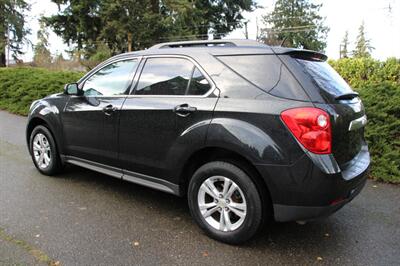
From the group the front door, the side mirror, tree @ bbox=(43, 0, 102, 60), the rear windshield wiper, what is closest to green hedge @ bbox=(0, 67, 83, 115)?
the side mirror

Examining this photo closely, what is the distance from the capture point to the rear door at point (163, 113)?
3.47m

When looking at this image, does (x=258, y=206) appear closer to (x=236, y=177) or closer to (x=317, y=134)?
(x=236, y=177)

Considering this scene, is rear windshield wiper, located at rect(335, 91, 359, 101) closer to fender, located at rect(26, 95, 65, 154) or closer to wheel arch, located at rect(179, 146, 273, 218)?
wheel arch, located at rect(179, 146, 273, 218)

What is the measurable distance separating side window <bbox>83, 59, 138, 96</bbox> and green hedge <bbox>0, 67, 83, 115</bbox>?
21.7 feet

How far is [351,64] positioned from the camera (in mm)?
12203

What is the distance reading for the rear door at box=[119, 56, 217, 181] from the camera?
136 inches

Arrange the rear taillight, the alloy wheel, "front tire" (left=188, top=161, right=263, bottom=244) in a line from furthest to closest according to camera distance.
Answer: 1. the alloy wheel
2. "front tire" (left=188, top=161, right=263, bottom=244)
3. the rear taillight

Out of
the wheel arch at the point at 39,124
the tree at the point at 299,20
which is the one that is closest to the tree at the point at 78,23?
the wheel arch at the point at 39,124

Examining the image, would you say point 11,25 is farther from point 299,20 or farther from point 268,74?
point 299,20

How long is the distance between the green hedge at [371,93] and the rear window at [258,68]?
276 centimetres

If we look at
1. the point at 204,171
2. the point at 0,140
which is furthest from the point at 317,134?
the point at 0,140

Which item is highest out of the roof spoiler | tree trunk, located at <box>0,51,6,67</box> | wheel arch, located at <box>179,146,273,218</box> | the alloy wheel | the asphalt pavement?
tree trunk, located at <box>0,51,6,67</box>

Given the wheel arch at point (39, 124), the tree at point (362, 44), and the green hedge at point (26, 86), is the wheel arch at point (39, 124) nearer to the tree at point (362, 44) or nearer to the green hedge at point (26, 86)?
the green hedge at point (26, 86)

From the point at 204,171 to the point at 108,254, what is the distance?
3.54 ft
